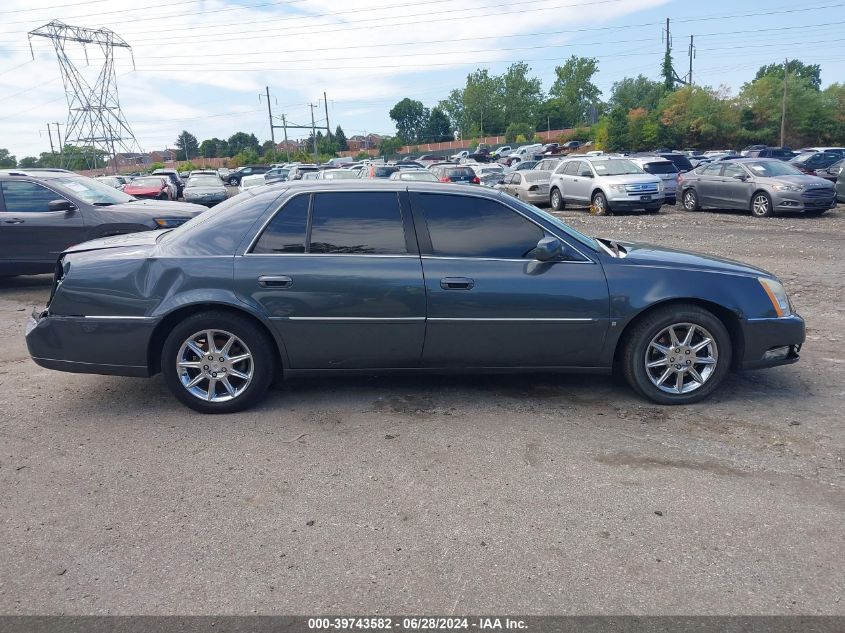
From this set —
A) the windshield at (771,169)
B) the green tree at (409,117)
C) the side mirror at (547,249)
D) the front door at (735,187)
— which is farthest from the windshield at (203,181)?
the green tree at (409,117)

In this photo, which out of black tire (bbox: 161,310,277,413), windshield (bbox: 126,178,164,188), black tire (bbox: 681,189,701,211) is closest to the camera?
black tire (bbox: 161,310,277,413)

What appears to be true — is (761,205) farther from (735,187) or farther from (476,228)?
(476,228)

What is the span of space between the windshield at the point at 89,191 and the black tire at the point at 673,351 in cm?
791

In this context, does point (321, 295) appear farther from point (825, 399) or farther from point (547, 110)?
point (547, 110)

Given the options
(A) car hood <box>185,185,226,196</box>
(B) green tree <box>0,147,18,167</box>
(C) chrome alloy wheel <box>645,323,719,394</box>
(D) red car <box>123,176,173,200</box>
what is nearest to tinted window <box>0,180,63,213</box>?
(C) chrome alloy wheel <box>645,323,719,394</box>

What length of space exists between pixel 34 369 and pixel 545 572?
5.03 m

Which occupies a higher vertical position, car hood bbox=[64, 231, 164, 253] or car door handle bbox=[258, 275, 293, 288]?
car hood bbox=[64, 231, 164, 253]

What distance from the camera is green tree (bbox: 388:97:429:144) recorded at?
131625mm

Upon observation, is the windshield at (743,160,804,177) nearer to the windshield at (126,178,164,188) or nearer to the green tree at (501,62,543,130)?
the windshield at (126,178,164,188)

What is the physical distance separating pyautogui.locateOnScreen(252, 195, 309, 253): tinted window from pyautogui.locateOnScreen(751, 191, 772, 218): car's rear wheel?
53.2 ft

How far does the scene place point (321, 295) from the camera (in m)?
4.95

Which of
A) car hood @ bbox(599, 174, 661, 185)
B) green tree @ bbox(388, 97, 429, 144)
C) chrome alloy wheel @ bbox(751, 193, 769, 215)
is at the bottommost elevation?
chrome alloy wheel @ bbox(751, 193, 769, 215)

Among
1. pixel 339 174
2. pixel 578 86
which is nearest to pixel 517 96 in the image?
pixel 578 86

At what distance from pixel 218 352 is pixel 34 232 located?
6.24 metres
